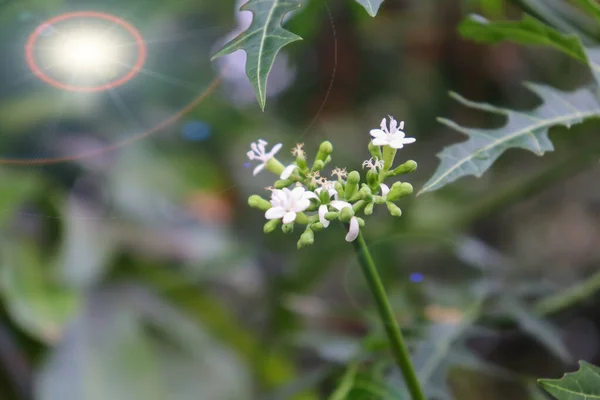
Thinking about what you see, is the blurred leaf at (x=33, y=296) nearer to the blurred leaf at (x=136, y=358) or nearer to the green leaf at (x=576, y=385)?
the blurred leaf at (x=136, y=358)

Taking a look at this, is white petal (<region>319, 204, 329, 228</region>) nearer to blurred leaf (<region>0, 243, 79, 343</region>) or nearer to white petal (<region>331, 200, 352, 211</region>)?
white petal (<region>331, 200, 352, 211</region>)

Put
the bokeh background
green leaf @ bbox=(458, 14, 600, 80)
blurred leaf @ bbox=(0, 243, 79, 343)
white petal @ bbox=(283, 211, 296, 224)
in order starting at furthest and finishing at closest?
blurred leaf @ bbox=(0, 243, 79, 343) < the bokeh background < green leaf @ bbox=(458, 14, 600, 80) < white petal @ bbox=(283, 211, 296, 224)

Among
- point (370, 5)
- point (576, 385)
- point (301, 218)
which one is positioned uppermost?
point (370, 5)

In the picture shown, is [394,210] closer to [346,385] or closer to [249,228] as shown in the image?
[346,385]

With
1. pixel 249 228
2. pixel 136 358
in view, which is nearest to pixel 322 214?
pixel 136 358

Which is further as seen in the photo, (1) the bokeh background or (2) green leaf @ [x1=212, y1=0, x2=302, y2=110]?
(1) the bokeh background

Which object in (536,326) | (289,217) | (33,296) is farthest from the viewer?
(33,296)

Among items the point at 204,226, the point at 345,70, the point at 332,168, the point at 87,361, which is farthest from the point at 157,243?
the point at 332,168

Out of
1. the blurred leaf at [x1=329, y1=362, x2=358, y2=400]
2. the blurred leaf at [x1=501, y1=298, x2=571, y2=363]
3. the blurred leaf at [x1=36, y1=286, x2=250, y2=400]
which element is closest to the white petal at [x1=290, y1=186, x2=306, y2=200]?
the blurred leaf at [x1=329, y1=362, x2=358, y2=400]
